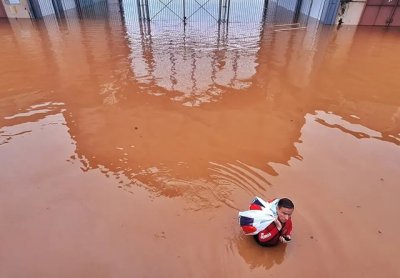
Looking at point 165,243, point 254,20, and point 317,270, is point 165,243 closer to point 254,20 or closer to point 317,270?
point 317,270

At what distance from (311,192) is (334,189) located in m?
0.43

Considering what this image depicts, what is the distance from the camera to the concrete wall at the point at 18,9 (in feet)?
66.3

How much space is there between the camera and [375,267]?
3.59 m

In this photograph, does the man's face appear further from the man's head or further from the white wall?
the white wall

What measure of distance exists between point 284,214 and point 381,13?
21.5m

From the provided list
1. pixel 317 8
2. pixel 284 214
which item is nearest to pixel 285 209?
pixel 284 214

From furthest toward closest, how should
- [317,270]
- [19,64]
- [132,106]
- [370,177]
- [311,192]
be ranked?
[19,64] → [132,106] → [370,177] → [311,192] → [317,270]

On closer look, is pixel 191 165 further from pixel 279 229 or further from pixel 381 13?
pixel 381 13

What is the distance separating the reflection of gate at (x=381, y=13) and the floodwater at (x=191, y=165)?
11.0 metres

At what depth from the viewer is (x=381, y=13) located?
1905 centimetres

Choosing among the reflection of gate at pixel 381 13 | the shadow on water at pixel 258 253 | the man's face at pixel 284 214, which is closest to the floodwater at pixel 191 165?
the shadow on water at pixel 258 253

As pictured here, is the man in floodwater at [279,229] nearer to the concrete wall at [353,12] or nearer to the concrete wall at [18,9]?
the concrete wall at [353,12]

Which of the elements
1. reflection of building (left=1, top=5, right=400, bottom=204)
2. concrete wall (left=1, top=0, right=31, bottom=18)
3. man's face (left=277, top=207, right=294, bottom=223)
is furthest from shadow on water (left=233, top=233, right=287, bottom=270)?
concrete wall (left=1, top=0, right=31, bottom=18)

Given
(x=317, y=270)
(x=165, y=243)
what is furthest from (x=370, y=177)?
(x=165, y=243)
